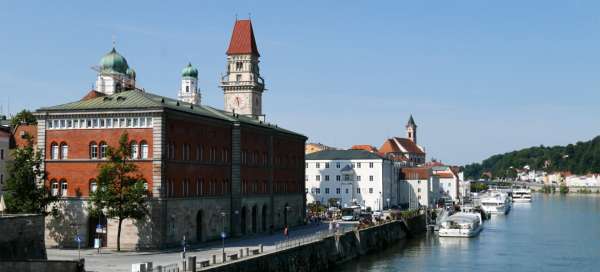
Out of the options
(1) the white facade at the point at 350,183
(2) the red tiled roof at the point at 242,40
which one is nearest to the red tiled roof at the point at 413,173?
(1) the white facade at the point at 350,183

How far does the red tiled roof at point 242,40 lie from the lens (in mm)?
135875

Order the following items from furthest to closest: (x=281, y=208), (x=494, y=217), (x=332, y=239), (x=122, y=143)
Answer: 1. (x=494, y=217)
2. (x=281, y=208)
3. (x=332, y=239)
4. (x=122, y=143)

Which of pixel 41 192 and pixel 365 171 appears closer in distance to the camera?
pixel 41 192

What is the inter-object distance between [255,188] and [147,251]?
26.6m

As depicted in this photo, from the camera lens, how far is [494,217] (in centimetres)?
18338

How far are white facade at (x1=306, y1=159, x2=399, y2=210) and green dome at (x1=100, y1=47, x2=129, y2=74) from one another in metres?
46.2

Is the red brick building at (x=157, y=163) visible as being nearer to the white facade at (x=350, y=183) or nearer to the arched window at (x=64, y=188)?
the arched window at (x=64, y=188)

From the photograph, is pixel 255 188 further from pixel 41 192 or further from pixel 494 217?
pixel 494 217

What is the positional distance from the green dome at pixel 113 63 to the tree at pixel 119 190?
66061 mm

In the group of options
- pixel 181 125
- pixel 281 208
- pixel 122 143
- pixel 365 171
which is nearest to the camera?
pixel 122 143

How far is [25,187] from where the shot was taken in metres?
70.1

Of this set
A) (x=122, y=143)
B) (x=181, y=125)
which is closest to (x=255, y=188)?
(x=181, y=125)

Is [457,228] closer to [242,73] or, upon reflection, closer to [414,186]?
[242,73]

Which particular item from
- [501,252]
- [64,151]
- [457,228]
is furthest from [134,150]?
[457,228]
